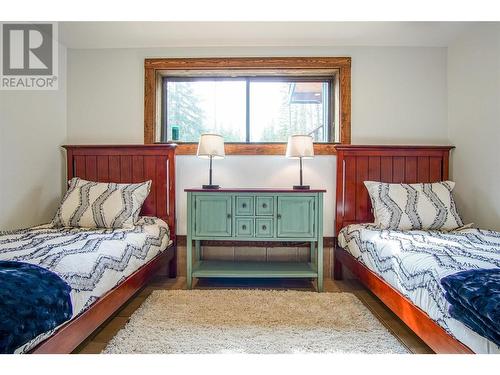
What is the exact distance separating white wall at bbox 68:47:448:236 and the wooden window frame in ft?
0.18

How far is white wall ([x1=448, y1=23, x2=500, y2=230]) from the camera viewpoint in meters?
2.34

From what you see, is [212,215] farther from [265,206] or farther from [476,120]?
[476,120]

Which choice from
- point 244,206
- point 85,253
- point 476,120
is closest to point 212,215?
point 244,206

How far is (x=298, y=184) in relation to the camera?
2.88m

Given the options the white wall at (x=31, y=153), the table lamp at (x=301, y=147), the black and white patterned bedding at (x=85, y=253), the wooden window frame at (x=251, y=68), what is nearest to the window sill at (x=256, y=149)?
the wooden window frame at (x=251, y=68)

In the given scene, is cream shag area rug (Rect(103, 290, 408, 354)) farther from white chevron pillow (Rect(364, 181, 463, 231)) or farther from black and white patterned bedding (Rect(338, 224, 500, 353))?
white chevron pillow (Rect(364, 181, 463, 231))

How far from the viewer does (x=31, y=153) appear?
2.55 metres

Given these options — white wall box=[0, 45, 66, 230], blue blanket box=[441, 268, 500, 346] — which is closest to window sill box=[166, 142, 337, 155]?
white wall box=[0, 45, 66, 230]

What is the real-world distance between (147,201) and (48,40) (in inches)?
68.3

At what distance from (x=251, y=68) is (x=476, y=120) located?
2.03m

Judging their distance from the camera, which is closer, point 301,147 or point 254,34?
point 301,147

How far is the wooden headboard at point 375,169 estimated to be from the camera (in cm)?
279
